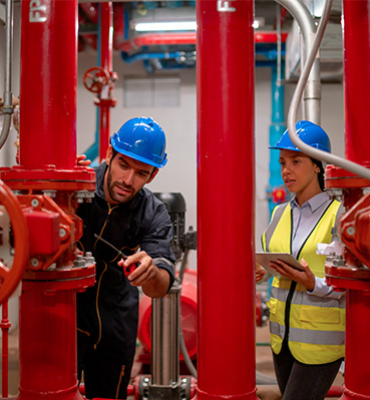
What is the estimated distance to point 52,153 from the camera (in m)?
0.93

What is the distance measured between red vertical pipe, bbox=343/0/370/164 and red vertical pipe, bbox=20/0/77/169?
22.5 inches

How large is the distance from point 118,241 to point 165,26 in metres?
3.11

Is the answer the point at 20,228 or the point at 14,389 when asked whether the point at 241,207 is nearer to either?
the point at 20,228

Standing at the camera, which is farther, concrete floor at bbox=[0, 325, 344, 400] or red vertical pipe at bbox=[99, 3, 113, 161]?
red vertical pipe at bbox=[99, 3, 113, 161]

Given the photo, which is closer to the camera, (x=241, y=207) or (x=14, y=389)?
(x=241, y=207)

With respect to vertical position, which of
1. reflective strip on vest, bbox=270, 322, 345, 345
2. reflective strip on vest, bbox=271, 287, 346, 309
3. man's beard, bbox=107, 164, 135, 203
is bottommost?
reflective strip on vest, bbox=270, 322, 345, 345

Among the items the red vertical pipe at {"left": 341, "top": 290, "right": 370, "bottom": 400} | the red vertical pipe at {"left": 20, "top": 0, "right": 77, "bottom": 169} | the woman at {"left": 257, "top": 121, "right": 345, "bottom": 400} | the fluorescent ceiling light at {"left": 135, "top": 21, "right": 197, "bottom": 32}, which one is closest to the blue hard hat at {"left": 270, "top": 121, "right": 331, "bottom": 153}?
the woman at {"left": 257, "top": 121, "right": 345, "bottom": 400}

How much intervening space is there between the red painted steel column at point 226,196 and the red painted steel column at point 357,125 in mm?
195

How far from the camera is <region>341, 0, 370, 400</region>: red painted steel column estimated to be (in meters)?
0.88

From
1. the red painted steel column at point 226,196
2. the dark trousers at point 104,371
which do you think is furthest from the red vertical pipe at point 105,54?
the red painted steel column at point 226,196

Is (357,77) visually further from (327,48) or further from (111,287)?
(327,48)

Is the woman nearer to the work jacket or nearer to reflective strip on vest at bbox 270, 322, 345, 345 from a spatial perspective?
reflective strip on vest at bbox 270, 322, 345, 345

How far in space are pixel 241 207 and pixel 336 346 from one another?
0.92m

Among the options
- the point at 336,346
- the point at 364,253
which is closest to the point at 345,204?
the point at 364,253
